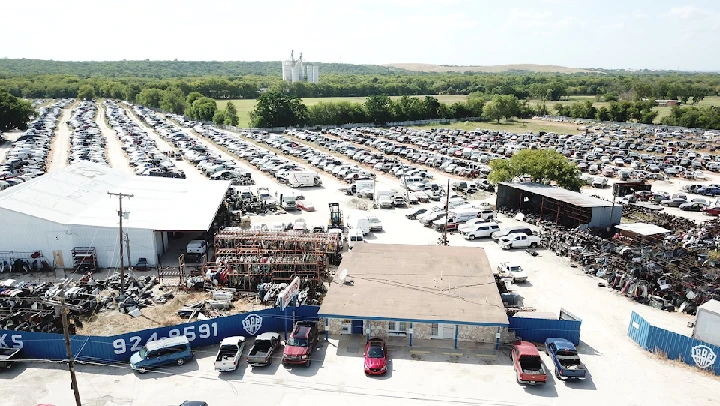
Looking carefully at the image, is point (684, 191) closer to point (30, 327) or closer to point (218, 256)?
point (218, 256)

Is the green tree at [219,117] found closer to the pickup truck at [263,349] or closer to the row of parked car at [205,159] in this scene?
the row of parked car at [205,159]

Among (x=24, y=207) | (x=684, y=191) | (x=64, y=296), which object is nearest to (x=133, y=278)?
(x=64, y=296)

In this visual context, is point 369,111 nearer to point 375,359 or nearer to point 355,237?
point 355,237

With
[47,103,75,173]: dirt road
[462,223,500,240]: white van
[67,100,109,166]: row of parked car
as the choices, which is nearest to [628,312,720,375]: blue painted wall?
[462,223,500,240]: white van

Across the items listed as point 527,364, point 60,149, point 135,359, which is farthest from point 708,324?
point 60,149

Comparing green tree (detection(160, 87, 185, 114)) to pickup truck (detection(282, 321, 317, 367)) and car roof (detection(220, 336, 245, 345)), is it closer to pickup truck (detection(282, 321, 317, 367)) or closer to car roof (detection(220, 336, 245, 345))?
car roof (detection(220, 336, 245, 345))

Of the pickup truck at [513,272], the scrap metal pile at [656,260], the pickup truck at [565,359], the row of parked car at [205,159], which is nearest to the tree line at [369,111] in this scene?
the row of parked car at [205,159]
